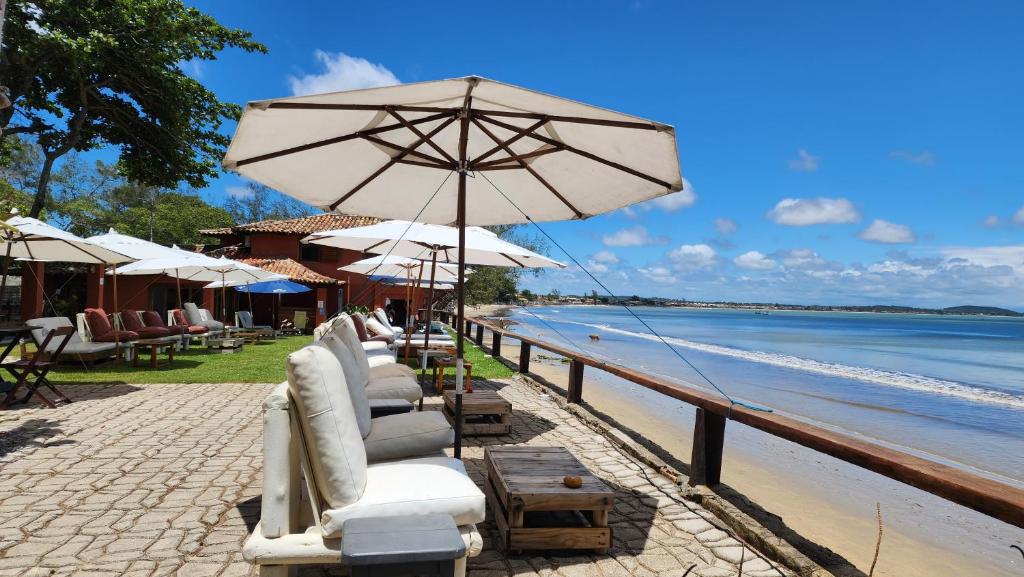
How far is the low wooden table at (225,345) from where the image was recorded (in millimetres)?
12672

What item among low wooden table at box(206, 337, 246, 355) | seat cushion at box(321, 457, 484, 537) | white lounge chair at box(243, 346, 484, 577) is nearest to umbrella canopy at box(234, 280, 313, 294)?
low wooden table at box(206, 337, 246, 355)

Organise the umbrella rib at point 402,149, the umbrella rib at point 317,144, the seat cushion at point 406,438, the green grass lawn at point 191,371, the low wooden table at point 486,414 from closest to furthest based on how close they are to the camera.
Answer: the seat cushion at point 406,438, the umbrella rib at point 317,144, the umbrella rib at point 402,149, the low wooden table at point 486,414, the green grass lawn at point 191,371

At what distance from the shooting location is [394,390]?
5.19m

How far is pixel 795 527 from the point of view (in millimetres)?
4691

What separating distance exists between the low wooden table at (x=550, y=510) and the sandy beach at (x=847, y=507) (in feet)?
7.37

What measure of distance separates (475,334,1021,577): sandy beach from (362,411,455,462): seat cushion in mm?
3166

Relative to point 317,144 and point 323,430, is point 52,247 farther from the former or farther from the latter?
point 323,430

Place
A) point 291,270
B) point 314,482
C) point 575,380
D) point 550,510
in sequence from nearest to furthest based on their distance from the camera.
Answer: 1. point 314,482
2. point 550,510
3. point 575,380
4. point 291,270

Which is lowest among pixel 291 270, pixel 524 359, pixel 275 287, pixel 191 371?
pixel 191 371

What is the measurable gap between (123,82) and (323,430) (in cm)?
1590

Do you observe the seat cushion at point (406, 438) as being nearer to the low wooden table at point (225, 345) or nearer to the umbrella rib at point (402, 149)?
the umbrella rib at point (402, 149)

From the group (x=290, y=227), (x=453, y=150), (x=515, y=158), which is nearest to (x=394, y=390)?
(x=453, y=150)

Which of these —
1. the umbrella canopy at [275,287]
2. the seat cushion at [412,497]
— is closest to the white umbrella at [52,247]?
the seat cushion at [412,497]

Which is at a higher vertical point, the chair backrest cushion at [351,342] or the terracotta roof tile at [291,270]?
the terracotta roof tile at [291,270]
